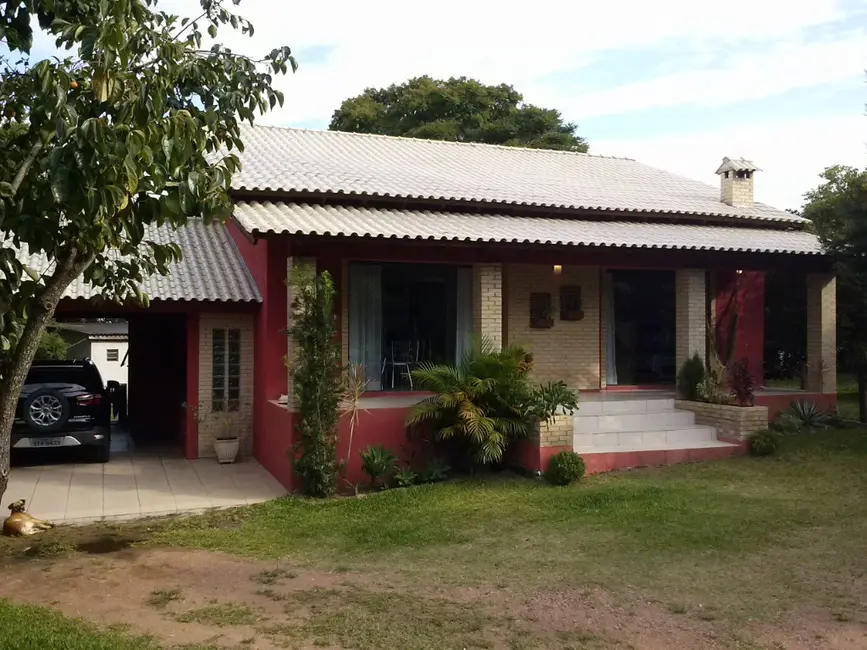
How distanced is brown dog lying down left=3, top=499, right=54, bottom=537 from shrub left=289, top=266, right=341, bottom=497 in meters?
2.85

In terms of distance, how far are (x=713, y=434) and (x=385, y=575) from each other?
22.6ft

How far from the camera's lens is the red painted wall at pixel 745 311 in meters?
14.4

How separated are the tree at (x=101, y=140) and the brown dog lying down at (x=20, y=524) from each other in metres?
2.04

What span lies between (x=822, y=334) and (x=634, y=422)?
4279mm

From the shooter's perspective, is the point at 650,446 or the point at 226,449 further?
the point at 226,449

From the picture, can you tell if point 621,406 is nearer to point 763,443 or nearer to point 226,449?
point 763,443

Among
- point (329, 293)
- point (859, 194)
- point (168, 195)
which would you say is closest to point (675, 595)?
point (168, 195)

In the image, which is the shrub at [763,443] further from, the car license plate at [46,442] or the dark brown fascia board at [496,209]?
the car license plate at [46,442]

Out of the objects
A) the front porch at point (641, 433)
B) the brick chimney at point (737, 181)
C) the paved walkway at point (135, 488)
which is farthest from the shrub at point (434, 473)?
the brick chimney at point (737, 181)

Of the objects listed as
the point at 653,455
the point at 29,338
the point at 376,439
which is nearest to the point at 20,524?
the point at 29,338

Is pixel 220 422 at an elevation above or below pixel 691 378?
below

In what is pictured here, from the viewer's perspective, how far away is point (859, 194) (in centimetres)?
1227

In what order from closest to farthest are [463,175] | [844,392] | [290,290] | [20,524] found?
[20,524] < [290,290] < [463,175] < [844,392]

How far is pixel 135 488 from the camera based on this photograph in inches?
419
